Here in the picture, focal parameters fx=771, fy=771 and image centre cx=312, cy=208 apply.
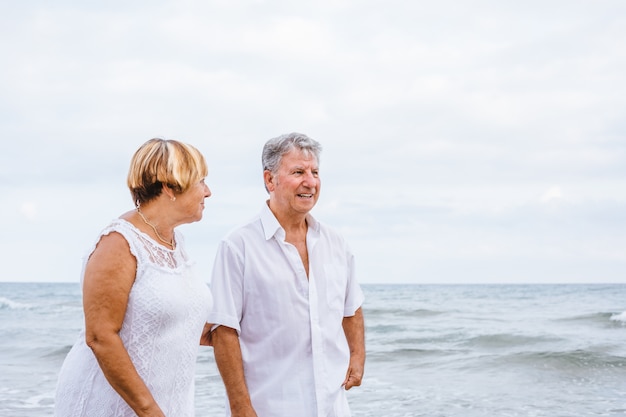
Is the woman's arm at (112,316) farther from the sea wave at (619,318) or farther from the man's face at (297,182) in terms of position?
the sea wave at (619,318)

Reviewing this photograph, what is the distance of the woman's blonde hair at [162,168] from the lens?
2414 millimetres

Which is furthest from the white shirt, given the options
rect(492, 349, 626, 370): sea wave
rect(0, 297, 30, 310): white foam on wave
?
rect(0, 297, 30, 310): white foam on wave

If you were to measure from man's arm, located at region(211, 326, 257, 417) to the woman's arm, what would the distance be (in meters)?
0.75

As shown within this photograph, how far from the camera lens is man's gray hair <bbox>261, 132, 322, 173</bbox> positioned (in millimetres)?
3229

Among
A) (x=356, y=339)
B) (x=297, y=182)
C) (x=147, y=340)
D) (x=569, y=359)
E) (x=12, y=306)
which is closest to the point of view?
(x=147, y=340)

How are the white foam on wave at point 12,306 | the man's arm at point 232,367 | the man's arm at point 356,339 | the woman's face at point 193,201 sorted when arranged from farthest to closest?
the white foam on wave at point 12,306
the man's arm at point 356,339
the man's arm at point 232,367
the woman's face at point 193,201

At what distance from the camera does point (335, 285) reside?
3326 millimetres

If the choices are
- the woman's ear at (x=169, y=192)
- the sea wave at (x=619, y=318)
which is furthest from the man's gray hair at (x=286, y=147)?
the sea wave at (x=619, y=318)

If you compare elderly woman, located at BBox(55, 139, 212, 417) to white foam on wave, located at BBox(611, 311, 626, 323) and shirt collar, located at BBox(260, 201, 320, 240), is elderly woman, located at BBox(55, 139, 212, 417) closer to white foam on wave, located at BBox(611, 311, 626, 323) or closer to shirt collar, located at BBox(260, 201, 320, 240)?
shirt collar, located at BBox(260, 201, 320, 240)

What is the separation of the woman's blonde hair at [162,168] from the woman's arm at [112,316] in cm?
22

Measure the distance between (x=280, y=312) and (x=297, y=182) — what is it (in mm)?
539

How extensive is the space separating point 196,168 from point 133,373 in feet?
2.19

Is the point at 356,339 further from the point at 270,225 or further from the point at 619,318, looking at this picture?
the point at 619,318

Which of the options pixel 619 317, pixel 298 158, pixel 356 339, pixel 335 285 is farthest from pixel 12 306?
pixel 298 158
